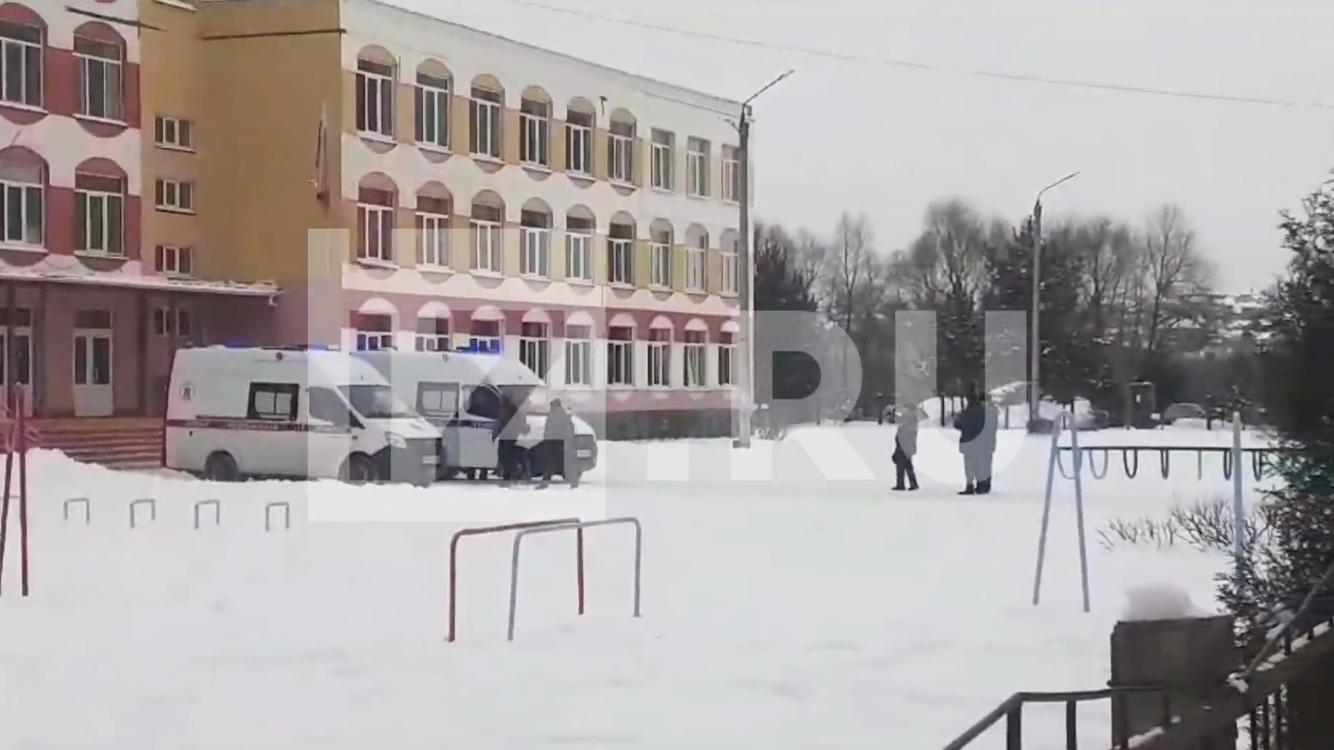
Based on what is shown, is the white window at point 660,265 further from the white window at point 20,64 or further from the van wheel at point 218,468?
the white window at point 20,64

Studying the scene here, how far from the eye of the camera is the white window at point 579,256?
19.2m

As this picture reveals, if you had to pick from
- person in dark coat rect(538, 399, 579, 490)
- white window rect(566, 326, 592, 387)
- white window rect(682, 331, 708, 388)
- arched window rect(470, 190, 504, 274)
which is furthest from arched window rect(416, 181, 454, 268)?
person in dark coat rect(538, 399, 579, 490)

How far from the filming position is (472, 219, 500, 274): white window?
19.0 meters

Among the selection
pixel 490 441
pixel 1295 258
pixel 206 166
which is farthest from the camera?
pixel 206 166

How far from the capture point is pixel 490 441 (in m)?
15.5

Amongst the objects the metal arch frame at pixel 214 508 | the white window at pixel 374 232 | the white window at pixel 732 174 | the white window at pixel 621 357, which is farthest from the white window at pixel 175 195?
the metal arch frame at pixel 214 508

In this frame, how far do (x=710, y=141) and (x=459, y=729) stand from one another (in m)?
13.9

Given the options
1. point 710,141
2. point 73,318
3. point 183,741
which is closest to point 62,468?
point 73,318

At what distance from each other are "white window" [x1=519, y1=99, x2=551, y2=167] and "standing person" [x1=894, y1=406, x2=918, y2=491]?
A: 21.7 ft

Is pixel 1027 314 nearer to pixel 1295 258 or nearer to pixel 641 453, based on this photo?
pixel 641 453

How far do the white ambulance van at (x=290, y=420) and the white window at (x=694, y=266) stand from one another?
5.20m

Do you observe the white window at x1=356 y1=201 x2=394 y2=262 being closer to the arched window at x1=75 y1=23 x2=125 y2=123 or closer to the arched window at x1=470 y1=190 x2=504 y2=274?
the arched window at x1=470 y1=190 x2=504 y2=274

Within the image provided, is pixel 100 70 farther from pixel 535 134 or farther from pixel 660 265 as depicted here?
pixel 660 265

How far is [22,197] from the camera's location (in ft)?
57.1
